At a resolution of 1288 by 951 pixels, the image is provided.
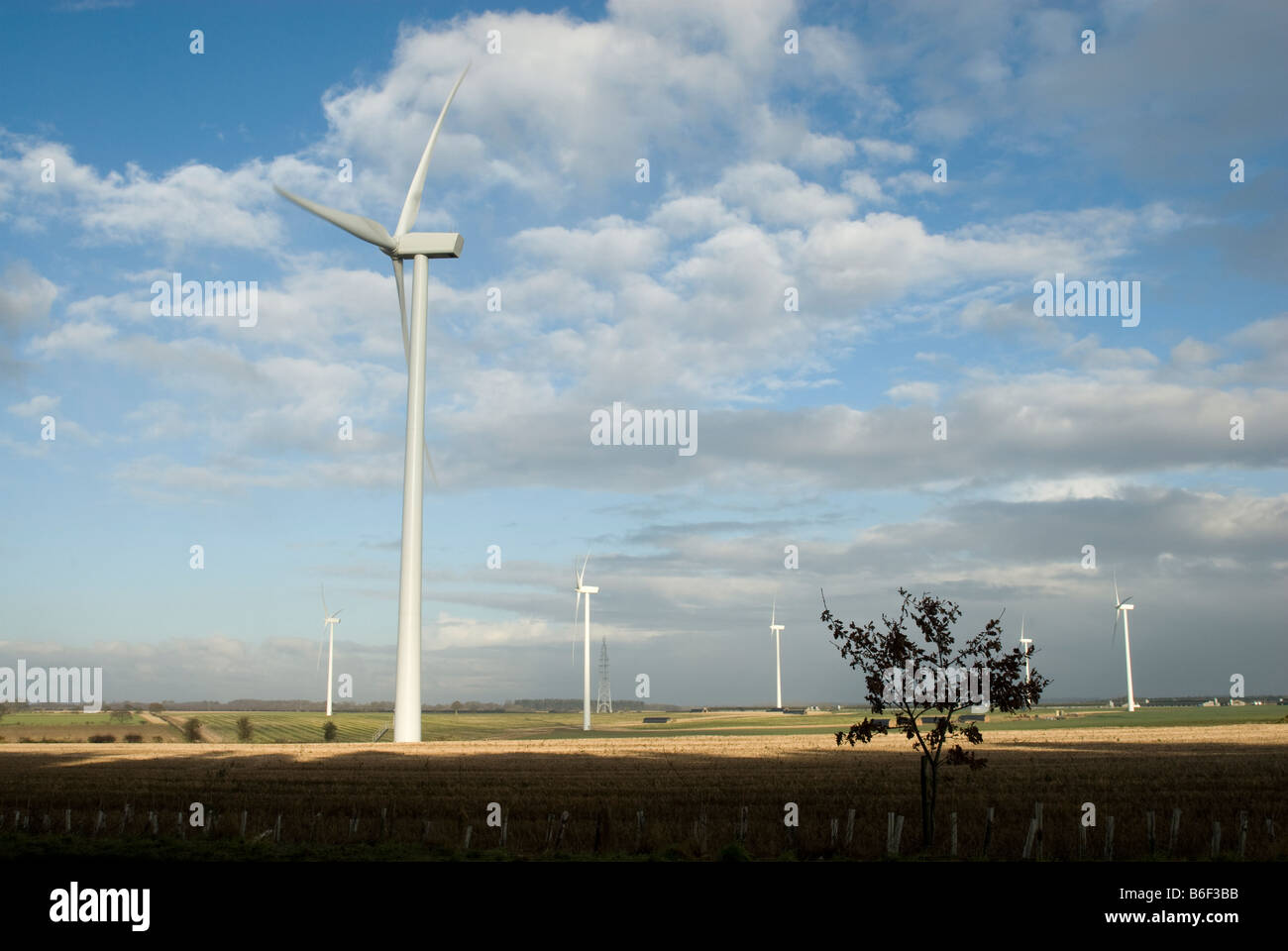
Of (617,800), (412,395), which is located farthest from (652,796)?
(412,395)

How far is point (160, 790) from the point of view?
1780 inches

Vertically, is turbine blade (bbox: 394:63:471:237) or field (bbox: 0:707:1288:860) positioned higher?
turbine blade (bbox: 394:63:471:237)

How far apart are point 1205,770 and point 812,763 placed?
69.1 ft

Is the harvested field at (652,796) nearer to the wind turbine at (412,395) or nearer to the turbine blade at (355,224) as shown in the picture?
the wind turbine at (412,395)

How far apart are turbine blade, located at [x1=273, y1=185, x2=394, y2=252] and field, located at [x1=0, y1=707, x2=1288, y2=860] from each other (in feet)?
110

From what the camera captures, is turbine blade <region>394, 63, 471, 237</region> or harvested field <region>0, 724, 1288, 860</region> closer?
harvested field <region>0, 724, 1288, 860</region>

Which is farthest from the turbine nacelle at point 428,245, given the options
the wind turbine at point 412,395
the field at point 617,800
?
the field at point 617,800

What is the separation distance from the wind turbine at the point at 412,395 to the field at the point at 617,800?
457cm

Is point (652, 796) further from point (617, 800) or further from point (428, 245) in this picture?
point (428, 245)

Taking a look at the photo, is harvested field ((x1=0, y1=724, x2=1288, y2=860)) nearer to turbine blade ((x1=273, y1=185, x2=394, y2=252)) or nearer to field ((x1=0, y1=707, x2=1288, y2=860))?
field ((x1=0, y1=707, x2=1288, y2=860))

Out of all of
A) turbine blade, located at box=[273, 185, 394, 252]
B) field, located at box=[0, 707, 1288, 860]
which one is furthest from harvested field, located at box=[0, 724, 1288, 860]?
turbine blade, located at box=[273, 185, 394, 252]

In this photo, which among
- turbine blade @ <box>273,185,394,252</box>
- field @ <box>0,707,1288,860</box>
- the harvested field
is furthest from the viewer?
turbine blade @ <box>273,185,394,252</box>

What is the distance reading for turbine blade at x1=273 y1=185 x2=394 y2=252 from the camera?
63287 millimetres
